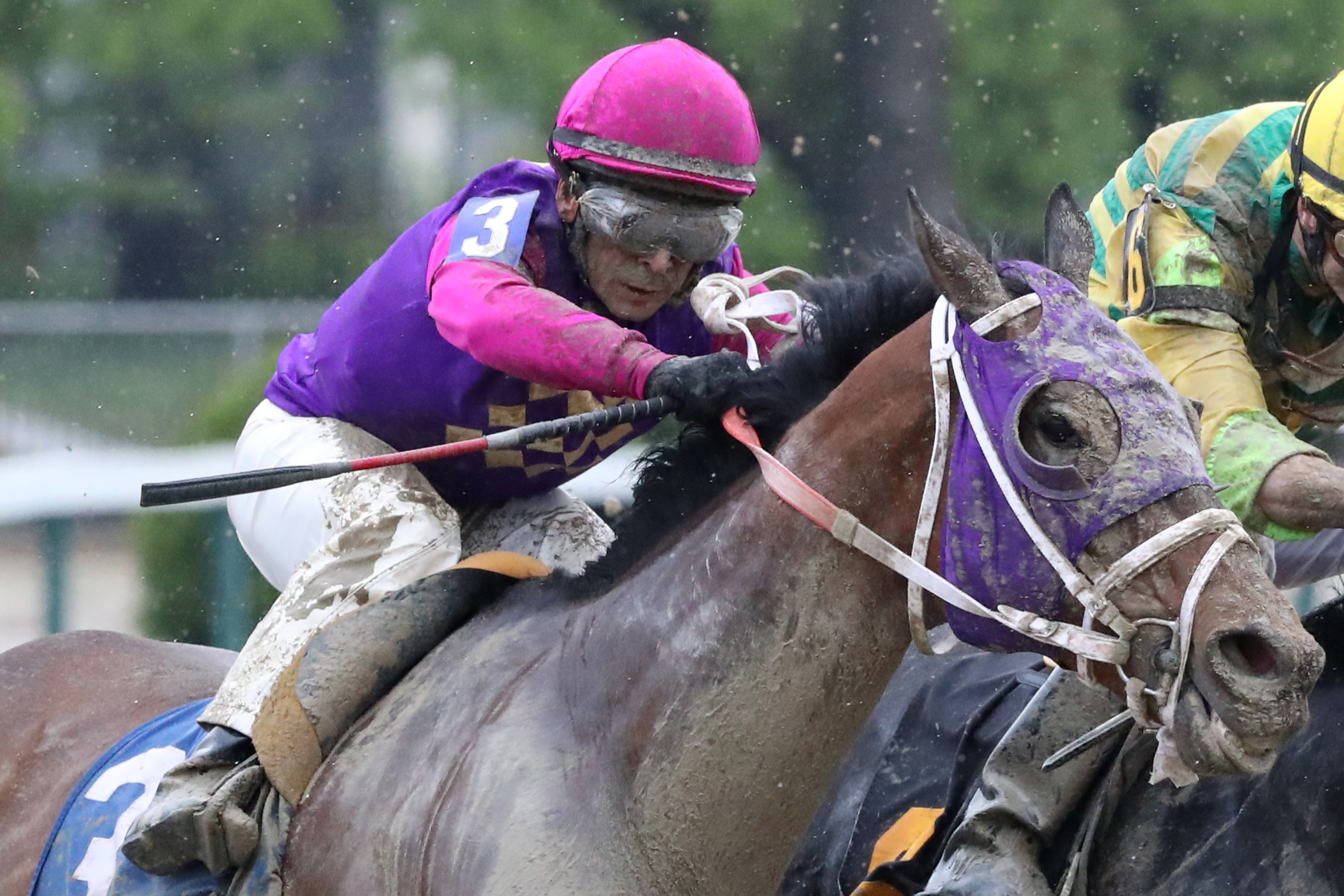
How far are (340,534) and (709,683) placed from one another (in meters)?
0.93

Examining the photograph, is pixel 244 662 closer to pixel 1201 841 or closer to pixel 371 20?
pixel 1201 841

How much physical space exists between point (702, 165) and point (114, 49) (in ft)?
27.2

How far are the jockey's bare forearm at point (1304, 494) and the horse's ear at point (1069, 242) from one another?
0.71 metres

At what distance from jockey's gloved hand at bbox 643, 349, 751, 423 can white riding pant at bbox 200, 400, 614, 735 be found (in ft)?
1.53

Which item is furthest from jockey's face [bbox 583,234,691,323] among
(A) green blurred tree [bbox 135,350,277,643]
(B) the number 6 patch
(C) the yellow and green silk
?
(A) green blurred tree [bbox 135,350,277,643]

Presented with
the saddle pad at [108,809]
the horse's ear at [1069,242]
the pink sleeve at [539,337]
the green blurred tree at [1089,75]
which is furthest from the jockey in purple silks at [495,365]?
the green blurred tree at [1089,75]

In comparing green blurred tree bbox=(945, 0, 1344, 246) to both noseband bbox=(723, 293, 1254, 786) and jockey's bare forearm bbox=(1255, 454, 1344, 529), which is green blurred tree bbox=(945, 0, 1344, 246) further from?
noseband bbox=(723, 293, 1254, 786)

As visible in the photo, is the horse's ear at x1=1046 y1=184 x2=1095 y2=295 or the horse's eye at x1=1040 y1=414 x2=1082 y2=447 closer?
the horse's eye at x1=1040 y1=414 x2=1082 y2=447

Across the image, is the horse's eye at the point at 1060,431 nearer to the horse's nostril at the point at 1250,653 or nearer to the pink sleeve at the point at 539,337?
the horse's nostril at the point at 1250,653

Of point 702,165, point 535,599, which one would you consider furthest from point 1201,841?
point 702,165

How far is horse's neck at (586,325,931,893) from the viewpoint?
2.55 m

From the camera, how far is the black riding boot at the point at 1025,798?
10.2 ft

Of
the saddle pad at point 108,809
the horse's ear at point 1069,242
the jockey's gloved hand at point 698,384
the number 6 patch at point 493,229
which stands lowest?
the saddle pad at point 108,809

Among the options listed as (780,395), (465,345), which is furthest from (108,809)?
(780,395)
